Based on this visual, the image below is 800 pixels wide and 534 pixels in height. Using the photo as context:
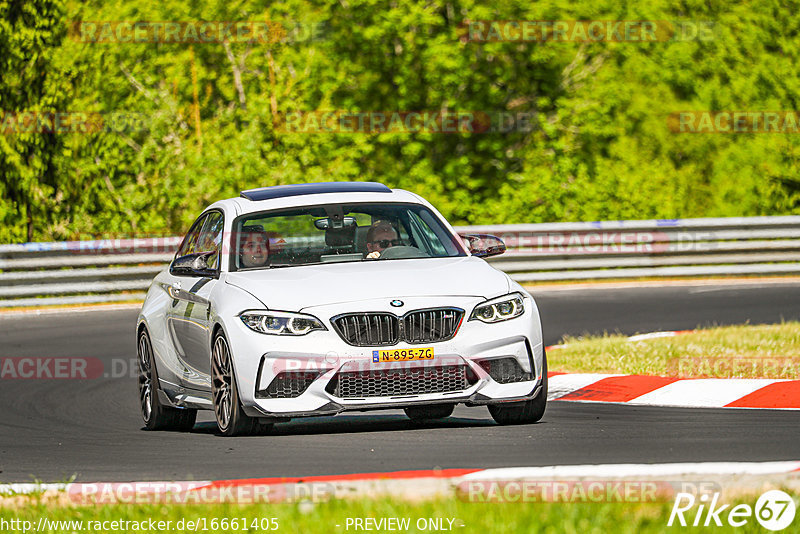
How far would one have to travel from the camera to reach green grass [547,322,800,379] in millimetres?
11812

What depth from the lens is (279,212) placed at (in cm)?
1012

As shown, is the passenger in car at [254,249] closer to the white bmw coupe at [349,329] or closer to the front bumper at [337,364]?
the white bmw coupe at [349,329]

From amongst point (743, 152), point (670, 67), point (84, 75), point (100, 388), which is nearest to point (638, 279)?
point (84, 75)

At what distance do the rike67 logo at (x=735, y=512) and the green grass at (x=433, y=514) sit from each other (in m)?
0.04

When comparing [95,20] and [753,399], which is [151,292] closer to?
[753,399]

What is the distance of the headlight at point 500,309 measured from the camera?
29.0 ft

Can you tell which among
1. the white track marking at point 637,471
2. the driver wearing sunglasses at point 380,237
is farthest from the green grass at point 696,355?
the white track marking at point 637,471

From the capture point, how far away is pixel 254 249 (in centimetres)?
977

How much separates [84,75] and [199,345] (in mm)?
16939

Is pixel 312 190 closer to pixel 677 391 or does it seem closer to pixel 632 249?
pixel 677 391

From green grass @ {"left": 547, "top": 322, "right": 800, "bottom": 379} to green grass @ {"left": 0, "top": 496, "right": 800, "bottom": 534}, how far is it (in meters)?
5.89

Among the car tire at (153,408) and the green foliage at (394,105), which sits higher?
the car tire at (153,408)

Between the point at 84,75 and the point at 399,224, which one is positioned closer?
the point at 399,224

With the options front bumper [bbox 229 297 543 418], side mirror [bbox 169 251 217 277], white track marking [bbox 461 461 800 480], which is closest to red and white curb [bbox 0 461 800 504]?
white track marking [bbox 461 461 800 480]
